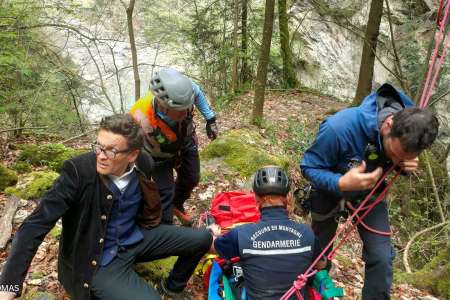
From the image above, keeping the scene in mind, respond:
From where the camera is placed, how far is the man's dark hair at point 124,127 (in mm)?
2834

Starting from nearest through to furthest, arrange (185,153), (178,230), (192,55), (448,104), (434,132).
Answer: (434,132) < (178,230) < (185,153) < (448,104) < (192,55)

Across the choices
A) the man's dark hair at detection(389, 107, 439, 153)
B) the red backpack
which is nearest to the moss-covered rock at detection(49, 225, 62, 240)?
the red backpack

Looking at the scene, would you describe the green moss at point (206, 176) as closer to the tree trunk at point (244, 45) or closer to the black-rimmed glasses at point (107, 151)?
the black-rimmed glasses at point (107, 151)

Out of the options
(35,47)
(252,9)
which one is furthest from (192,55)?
(35,47)

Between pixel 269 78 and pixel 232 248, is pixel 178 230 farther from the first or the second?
pixel 269 78

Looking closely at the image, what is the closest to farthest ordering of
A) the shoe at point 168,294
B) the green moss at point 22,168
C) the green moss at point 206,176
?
the shoe at point 168,294
the green moss at point 22,168
the green moss at point 206,176

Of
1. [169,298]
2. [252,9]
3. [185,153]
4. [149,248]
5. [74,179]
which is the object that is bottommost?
[169,298]

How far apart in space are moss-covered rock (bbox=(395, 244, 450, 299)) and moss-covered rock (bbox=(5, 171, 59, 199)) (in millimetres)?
4414

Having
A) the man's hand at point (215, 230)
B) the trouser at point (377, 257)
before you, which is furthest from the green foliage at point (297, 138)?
the trouser at point (377, 257)

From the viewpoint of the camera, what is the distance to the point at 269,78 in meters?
16.2

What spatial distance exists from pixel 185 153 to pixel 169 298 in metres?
1.63

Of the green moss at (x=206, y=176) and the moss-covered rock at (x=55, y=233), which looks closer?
the moss-covered rock at (x=55, y=233)

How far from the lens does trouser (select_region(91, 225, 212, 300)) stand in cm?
293

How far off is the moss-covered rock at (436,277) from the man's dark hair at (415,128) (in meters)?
2.75
